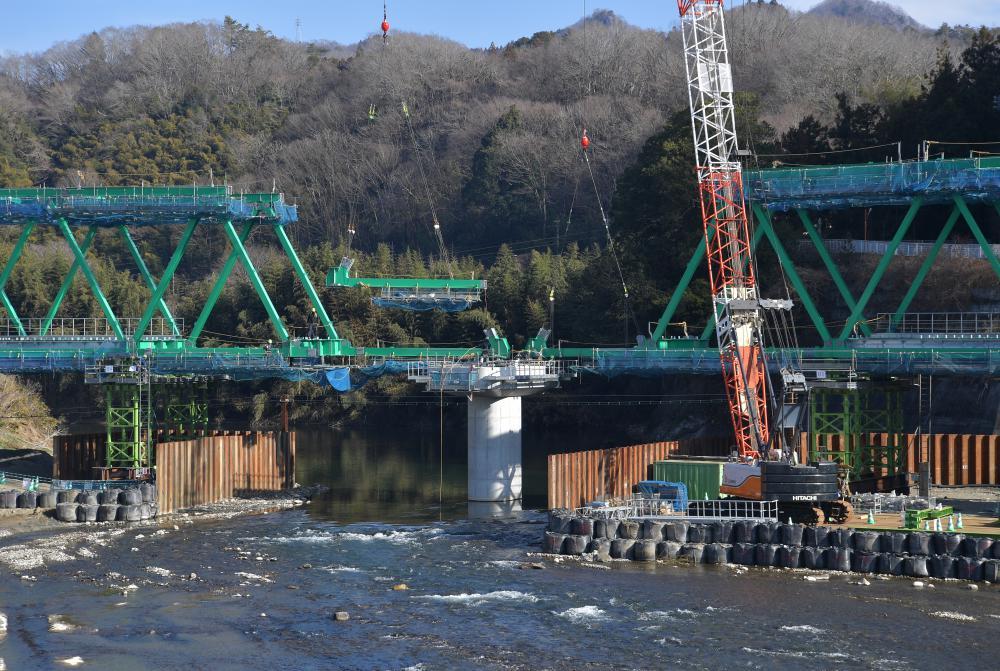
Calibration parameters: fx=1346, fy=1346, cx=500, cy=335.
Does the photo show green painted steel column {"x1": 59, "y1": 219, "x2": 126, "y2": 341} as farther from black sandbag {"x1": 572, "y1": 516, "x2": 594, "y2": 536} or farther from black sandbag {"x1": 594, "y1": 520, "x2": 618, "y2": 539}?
black sandbag {"x1": 594, "y1": 520, "x2": 618, "y2": 539}

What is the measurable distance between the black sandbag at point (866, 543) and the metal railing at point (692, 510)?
4613 millimetres

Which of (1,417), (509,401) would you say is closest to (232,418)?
(1,417)

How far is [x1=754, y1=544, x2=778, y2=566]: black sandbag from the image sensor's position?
5538 cm

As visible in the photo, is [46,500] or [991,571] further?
[46,500]

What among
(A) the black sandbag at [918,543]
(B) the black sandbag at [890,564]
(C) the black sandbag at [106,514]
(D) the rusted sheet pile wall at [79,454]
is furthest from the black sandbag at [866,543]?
(D) the rusted sheet pile wall at [79,454]

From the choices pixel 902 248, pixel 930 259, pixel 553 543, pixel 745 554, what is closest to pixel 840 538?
pixel 745 554

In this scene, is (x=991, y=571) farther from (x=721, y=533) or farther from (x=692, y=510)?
(x=692, y=510)

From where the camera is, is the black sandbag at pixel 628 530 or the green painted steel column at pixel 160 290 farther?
the green painted steel column at pixel 160 290

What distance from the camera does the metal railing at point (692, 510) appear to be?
195 feet

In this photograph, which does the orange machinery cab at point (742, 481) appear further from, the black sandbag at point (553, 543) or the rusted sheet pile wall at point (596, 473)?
the rusted sheet pile wall at point (596, 473)

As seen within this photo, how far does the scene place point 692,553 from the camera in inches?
2237

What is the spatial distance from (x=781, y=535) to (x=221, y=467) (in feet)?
110

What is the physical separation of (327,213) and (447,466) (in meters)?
85.5

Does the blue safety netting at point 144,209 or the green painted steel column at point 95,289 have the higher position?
the blue safety netting at point 144,209
